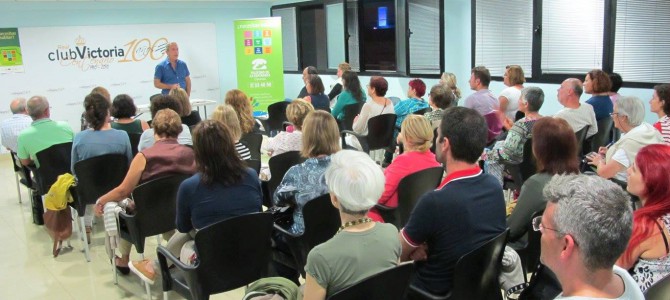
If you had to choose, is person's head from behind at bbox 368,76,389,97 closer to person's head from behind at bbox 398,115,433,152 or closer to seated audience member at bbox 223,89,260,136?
seated audience member at bbox 223,89,260,136

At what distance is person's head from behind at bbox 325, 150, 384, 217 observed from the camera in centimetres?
208

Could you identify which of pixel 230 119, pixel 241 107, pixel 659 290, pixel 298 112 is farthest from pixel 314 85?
pixel 659 290

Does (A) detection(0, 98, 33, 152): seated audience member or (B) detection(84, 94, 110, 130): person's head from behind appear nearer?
(B) detection(84, 94, 110, 130): person's head from behind

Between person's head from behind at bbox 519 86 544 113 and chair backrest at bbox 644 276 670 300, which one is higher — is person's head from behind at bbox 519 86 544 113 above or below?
above

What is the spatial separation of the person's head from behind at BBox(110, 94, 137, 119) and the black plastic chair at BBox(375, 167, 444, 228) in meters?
2.65

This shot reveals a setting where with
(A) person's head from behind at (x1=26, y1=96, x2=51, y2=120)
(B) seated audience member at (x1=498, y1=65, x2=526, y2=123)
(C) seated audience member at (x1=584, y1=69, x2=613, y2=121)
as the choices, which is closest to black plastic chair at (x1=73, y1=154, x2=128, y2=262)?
(A) person's head from behind at (x1=26, y1=96, x2=51, y2=120)

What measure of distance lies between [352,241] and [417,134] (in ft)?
5.11

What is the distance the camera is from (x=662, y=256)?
2.14m

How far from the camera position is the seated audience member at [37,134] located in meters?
4.72

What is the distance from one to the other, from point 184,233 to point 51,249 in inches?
86.2

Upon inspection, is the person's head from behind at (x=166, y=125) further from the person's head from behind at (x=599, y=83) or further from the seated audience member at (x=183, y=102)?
the person's head from behind at (x=599, y=83)

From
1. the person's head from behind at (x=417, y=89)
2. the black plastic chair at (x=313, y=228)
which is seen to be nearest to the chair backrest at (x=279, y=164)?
the black plastic chair at (x=313, y=228)

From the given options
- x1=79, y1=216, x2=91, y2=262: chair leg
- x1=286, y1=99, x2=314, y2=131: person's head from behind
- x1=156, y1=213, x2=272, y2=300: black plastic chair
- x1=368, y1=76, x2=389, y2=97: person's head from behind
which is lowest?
x1=79, y1=216, x2=91, y2=262: chair leg

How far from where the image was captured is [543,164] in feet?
9.73
